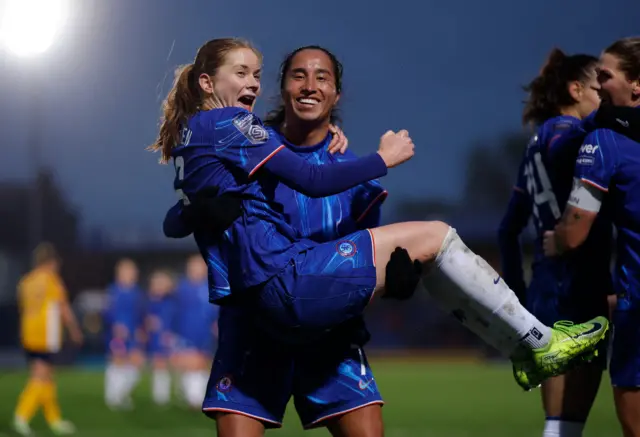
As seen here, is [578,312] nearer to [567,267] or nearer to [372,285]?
[567,267]

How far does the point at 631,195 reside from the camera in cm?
455

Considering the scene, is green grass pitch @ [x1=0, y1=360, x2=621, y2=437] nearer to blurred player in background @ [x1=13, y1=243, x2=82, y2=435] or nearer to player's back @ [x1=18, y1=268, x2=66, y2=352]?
blurred player in background @ [x1=13, y1=243, x2=82, y2=435]

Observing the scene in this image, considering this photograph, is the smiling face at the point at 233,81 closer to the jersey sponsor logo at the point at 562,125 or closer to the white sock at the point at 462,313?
the white sock at the point at 462,313

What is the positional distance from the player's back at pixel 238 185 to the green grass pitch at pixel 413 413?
770 centimetres

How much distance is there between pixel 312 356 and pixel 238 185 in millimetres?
827

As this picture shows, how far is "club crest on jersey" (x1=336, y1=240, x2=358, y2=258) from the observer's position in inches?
157

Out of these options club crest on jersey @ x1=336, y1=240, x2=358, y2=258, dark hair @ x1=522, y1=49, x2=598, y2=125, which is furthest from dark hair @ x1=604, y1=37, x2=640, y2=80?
club crest on jersey @ x1=336, y1=240, x2=358, y2=258

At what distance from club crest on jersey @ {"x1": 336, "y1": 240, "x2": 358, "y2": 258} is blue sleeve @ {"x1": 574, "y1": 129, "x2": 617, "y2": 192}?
4.09 feet

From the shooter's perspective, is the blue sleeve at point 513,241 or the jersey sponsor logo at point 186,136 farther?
the blue sleeve at point 513,241

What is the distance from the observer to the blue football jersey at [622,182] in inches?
178

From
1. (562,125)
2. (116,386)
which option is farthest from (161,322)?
(562,125)

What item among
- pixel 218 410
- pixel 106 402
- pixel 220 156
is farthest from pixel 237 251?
pixel 106 402

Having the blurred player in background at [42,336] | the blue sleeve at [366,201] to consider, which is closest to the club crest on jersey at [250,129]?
the blue sleeve at [366,201]

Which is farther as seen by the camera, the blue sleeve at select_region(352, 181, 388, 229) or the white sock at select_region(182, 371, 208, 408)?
the white sock at select_region(182, 371, 208, 408)
